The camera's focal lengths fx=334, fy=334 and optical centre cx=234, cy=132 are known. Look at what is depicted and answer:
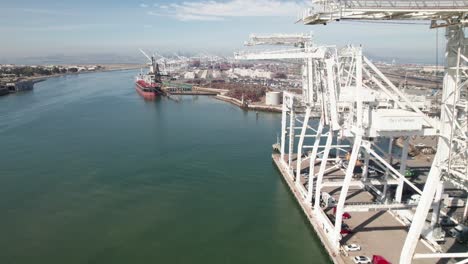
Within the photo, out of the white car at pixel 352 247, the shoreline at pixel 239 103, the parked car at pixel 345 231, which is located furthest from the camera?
the shoreline at pixel 239 103

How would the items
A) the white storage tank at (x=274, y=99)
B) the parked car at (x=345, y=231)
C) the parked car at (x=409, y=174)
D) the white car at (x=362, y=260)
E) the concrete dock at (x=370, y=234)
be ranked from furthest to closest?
the white storage tank at (x=274, y=99) < the parked car at (x=409, y=174) < the parked car at (x=345, y=231) < the concrete dock at (x=370, y=234) < the white car at (x=362, y=260)

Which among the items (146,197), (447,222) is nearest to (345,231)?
(447,222)

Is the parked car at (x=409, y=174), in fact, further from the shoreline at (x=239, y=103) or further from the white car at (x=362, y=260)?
the shoreline at (x=239, y=103)

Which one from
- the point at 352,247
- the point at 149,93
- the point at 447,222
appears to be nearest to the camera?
the point at 352,247

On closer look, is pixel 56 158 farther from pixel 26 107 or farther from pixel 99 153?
pixel 26 107

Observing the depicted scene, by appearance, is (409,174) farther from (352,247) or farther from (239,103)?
(239,103)

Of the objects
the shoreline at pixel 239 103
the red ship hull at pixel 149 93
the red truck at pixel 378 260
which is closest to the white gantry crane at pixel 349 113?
the red truck at pixel 378 260

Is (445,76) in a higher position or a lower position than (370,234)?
higher
